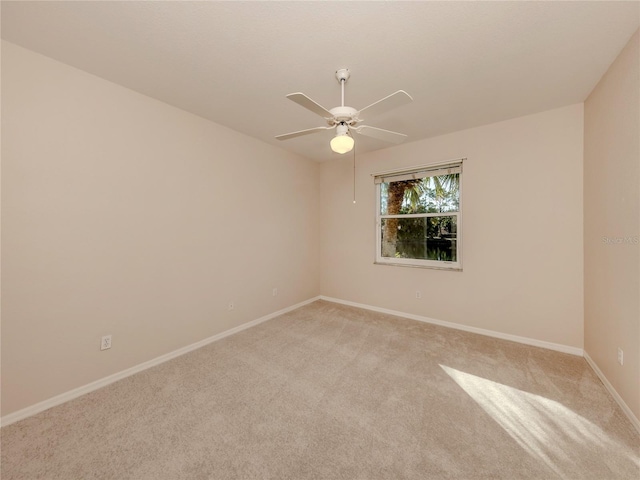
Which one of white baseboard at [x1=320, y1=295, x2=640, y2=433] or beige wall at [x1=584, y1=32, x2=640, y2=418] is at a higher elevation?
beige wall at [x1=584, y1=32, x2=640, y2=418]

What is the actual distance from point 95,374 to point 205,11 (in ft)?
9.51

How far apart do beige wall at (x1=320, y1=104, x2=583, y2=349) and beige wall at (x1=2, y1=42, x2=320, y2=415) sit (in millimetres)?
2499

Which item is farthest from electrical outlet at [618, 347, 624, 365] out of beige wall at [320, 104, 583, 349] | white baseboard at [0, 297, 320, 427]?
white baseboard at [0, 297, 320, 427]

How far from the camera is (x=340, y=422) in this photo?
1.73 m

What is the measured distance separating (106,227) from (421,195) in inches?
149

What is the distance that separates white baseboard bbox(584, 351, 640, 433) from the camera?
1664 mm

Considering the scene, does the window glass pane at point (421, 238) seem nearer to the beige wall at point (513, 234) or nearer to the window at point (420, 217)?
the window at point (420, 217)

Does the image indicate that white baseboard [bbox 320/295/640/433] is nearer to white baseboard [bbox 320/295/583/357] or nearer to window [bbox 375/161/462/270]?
white baseboard [bbox 320/295/583/357]

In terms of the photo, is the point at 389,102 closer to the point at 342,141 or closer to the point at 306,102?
the point at 342,141

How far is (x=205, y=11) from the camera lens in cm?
151

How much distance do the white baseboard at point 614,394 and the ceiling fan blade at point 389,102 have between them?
2.62 meters

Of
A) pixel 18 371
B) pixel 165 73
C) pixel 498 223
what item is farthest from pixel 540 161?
pixel 18 371

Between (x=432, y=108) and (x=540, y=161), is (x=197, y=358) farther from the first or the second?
(x=540, y=161)

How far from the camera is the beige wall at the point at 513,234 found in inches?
105
